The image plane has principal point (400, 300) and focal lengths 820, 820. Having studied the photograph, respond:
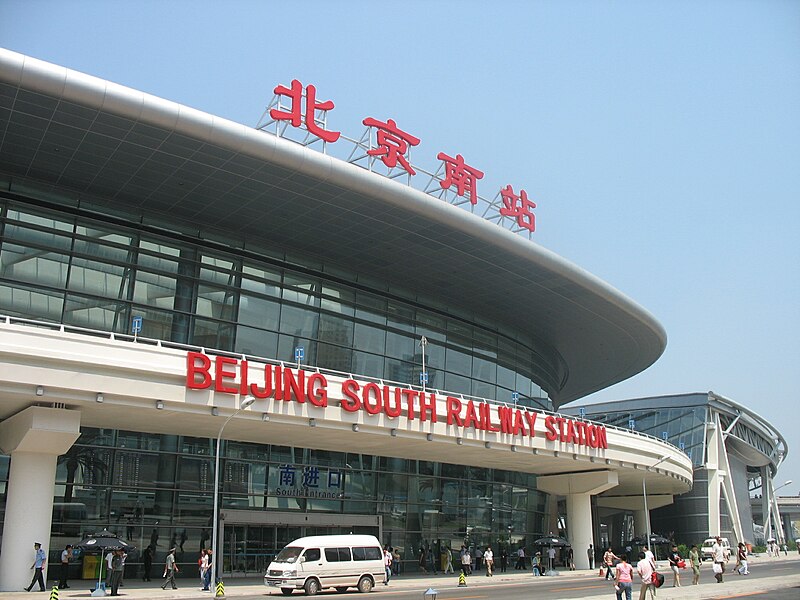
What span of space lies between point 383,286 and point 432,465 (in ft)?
36.5

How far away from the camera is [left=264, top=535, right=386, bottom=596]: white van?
30953 mm

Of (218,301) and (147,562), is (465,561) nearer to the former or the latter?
(147,562)

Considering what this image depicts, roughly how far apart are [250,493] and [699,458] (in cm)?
5319

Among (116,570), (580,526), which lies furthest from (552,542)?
(116,570)

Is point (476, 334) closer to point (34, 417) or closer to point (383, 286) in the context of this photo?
point (383, 286)

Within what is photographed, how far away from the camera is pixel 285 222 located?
39531mm

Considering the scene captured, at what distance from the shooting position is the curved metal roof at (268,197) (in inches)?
1174

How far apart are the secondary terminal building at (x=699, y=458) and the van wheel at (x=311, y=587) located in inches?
1818

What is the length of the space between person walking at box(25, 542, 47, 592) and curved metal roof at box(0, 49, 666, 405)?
15153 mm

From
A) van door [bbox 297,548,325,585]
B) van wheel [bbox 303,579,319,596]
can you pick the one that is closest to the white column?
van door [bbox 297,548,325,585]

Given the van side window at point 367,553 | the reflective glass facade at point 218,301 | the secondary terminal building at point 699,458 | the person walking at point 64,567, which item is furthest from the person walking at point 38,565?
the secondary terminal building at point 699,458

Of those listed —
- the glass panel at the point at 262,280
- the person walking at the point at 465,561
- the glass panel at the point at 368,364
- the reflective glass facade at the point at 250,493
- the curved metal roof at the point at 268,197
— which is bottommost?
the person walking at the point at 465,561

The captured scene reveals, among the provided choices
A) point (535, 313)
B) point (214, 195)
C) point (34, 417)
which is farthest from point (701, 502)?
point (34, 417)

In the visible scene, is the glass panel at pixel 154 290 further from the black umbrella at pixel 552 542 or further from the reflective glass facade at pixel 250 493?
the black umbrella at pixel 552 542
